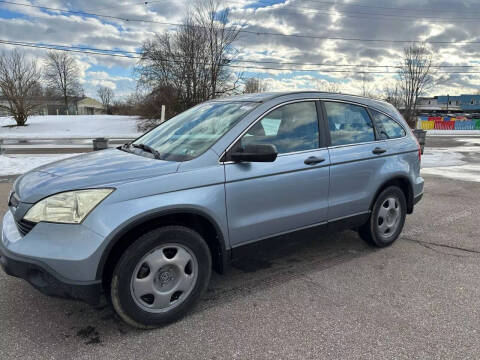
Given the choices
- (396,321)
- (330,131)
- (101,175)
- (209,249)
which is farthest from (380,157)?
(101,175)

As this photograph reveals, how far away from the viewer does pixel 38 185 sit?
2.57m

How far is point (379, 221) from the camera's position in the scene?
4.23m

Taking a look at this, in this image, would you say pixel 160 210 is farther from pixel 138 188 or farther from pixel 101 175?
pixel 101 175

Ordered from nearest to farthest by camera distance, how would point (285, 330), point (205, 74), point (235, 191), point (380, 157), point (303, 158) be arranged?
point (285, 330), point (235, 191), point (303, 158), point (380, 157), point (205, 74)

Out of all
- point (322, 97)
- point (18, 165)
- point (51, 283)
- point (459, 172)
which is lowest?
point (459, 172)

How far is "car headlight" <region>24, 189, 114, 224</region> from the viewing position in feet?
7.79

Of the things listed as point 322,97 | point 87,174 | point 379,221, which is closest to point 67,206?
point 87,174

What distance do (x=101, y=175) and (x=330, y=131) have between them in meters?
2.24

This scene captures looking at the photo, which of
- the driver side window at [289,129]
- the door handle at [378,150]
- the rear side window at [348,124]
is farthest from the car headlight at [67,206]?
the door handle at [378,150]

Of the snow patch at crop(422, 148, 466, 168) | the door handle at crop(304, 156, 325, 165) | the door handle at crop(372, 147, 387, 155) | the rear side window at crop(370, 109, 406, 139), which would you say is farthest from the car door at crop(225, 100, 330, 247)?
the snow patch at crop(422, 148, 466, 168)

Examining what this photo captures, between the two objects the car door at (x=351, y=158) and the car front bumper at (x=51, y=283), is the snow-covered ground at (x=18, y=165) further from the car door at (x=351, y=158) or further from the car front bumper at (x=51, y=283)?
the car door at (x=351, y=158)

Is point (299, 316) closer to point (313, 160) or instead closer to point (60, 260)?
point (313, 160)

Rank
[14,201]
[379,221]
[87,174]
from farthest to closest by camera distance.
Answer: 1. [379,221]
2. [14,201]
3. [87,174]

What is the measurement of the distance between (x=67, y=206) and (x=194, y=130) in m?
1.37
